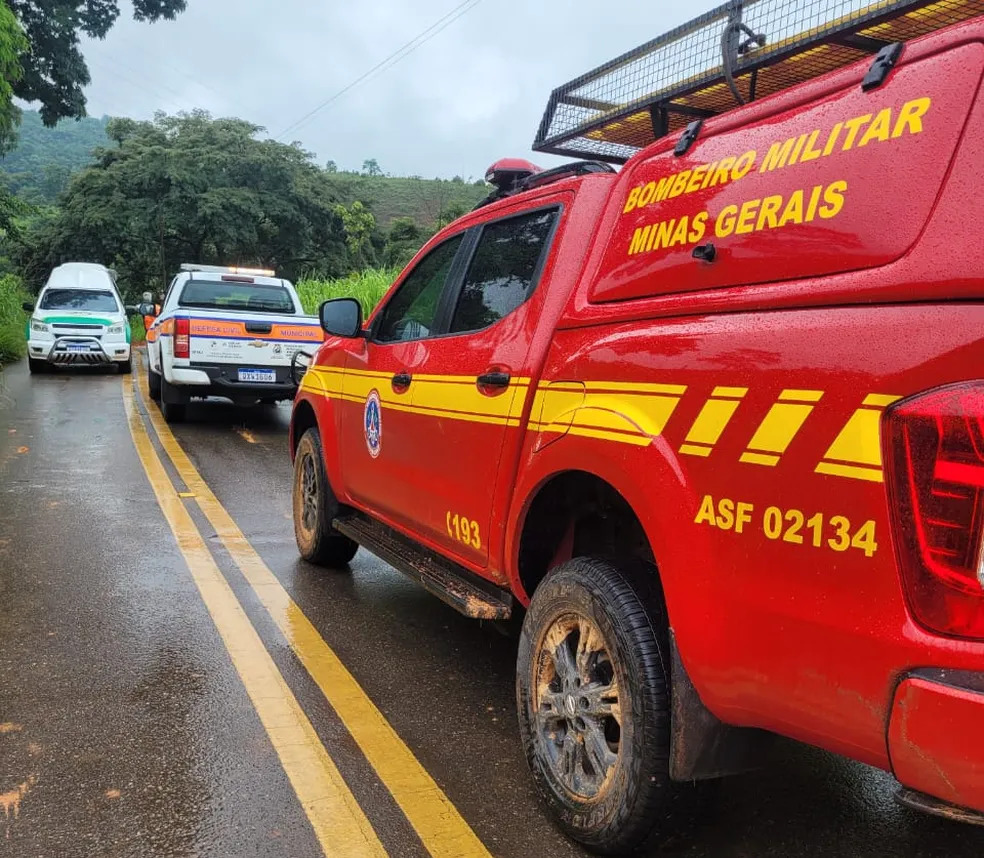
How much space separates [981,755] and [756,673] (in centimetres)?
49

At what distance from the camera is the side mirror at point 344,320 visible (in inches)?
176

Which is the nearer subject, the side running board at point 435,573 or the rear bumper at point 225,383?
the side running board at point 435,573

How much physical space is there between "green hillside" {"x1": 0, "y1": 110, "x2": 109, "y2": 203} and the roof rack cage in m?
50.6

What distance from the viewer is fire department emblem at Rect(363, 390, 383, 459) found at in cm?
420

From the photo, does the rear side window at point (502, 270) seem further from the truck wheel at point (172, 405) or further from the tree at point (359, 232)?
the tree at point (359, 232)

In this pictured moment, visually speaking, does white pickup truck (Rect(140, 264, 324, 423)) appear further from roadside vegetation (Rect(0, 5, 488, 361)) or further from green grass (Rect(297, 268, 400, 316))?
roadside vegetation (Rect(0, 5, 488, 361))

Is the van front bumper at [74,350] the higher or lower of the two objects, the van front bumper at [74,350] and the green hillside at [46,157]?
the lower

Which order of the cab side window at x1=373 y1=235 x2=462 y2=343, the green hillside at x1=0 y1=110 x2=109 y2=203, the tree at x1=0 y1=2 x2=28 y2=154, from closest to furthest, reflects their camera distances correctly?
1. the cab side window at x1=373 y1=235 x2=462 y2=343
2. the tree at x1=0 y1=2 x2=28 y2=154
3. the green hillside at x1=0 y1=110 x2=109 y2=203

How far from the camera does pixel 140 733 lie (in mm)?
3197

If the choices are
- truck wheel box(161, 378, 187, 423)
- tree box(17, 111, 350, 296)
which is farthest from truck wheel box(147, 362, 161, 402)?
tree box(17, 111, 350, 296)

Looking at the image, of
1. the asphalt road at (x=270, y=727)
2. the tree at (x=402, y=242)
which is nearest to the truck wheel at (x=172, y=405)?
the asphalt road at (x=270, y=727)

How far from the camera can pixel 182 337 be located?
10.5 meters

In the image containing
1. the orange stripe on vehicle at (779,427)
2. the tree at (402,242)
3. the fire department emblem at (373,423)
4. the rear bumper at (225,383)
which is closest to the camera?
the orange stripe on vehicle at (779,427)

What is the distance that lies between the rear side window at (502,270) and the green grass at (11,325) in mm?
18705
